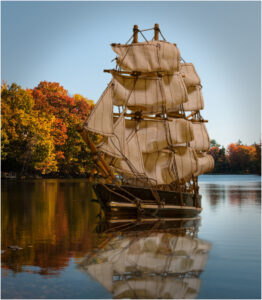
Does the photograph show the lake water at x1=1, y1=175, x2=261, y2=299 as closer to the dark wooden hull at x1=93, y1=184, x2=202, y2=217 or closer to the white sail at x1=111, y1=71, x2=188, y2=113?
the dark wooden hull at x1=93, y1=184, x2=202, y2=217

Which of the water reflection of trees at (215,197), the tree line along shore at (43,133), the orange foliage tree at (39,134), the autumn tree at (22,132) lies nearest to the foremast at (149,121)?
the water reflection of trees at (215,197)

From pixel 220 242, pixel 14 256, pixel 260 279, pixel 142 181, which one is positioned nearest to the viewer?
pixel 260 279

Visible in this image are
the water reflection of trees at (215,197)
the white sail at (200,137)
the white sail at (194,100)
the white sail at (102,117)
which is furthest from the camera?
the water reflection of trees at (215,197)

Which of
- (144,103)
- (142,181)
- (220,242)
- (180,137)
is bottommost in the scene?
(220,242)

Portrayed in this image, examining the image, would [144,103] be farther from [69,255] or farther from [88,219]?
[69,255]

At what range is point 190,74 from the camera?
44281 mm

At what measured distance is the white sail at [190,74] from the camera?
4357 centimetres

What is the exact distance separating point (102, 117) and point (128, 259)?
12.3 metres

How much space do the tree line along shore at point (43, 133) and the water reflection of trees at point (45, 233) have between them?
24.9m

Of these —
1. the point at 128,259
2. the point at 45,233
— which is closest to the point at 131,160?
the point at 45,233

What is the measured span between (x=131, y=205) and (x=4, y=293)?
1651 cm

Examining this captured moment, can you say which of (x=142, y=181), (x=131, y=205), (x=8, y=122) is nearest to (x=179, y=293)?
(x=131, y=205)

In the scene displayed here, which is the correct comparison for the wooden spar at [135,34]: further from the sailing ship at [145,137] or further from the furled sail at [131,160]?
the furled sail at [131,160]

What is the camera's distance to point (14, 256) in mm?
16297
